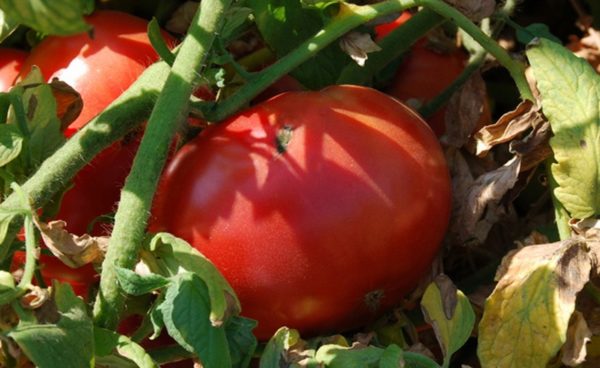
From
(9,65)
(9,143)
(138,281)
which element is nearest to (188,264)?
(138,281)

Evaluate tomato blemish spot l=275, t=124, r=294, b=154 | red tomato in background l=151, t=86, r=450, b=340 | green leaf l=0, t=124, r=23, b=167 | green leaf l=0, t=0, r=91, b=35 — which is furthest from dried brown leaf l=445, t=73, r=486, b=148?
green leaf l=0, t=0, r=91, b=35

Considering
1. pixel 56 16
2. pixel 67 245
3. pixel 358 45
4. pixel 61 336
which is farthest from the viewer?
pixel 358 45

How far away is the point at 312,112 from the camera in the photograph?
93 centimetres

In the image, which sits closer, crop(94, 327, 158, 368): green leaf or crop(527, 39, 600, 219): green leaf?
crop(94, 327, 158, 368): green leaf

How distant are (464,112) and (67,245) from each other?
1.43 feet

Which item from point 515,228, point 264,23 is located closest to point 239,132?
point 264,23

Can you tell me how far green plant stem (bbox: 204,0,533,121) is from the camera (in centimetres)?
95

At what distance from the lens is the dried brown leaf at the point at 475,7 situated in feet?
3.31

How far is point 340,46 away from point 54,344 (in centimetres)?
42

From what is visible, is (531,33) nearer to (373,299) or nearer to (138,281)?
(373,299)

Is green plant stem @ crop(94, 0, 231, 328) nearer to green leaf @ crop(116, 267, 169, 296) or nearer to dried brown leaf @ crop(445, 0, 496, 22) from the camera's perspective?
green leaf @ crop(116, 267, 169, 296)

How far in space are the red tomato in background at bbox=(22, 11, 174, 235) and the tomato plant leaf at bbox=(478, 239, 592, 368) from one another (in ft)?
1.24

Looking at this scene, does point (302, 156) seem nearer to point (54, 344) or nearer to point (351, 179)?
point (351, 179)

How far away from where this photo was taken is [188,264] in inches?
33.5
